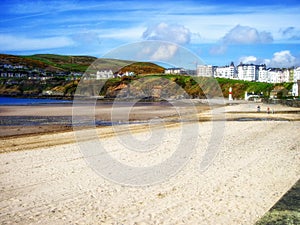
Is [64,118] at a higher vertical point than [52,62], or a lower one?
lower

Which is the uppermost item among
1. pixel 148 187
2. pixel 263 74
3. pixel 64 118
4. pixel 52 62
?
pixel 52 62

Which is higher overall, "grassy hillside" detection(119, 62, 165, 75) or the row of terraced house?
the row of terraced house

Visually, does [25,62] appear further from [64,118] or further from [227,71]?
[64,118]

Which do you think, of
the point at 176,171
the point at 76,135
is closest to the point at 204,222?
the point at 176,171

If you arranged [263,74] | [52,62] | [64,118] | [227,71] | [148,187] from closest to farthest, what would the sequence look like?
1. [148,187]
2. [64,118]
3. [263,74]
4. [227,71]
5. [52,62]

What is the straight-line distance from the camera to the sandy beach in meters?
5.76

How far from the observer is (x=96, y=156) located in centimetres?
1064

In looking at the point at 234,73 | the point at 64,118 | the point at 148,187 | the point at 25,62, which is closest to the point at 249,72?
the point at 234,73

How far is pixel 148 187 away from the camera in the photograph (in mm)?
7348

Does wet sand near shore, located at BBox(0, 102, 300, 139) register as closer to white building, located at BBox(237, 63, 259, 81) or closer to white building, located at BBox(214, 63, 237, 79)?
white building, located at BBox(237, 63, 259, 81)

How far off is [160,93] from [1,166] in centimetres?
5145

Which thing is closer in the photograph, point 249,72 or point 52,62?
point 249,72

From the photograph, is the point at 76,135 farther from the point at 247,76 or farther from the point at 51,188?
the point at 247,76

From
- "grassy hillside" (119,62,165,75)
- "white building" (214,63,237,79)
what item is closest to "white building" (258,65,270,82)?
"white building" (214,63,237,79)
